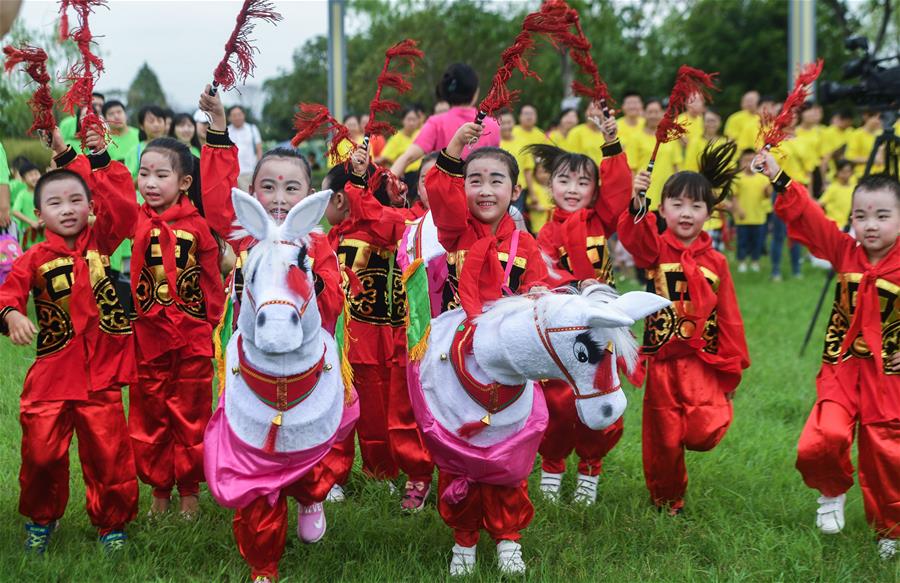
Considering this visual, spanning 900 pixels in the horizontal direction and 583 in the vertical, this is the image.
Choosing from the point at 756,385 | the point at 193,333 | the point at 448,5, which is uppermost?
the point at 448,5

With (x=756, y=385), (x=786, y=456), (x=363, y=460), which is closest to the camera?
(x=363, y=460)

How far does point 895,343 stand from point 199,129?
708 centimetres

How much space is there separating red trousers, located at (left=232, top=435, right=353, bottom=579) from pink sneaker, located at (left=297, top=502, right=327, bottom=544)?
11 cm

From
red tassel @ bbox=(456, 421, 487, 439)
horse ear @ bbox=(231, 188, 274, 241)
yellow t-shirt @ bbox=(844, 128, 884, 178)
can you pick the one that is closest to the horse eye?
red tassel @ bbox=(456, 421, 487, 439)

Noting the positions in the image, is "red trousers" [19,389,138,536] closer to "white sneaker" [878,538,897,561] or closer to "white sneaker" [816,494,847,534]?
"white sneaker" [816,494,847,534]

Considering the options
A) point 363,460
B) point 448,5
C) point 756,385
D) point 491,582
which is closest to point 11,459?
point 363,460

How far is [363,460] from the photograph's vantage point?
5.37 meters

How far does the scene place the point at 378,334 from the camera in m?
5.18

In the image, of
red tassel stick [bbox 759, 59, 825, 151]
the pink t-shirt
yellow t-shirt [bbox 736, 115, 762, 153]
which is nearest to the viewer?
red tassel stick [bbox 759, 59, 825, 151]

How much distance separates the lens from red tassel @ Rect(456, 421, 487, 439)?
3.79 meters

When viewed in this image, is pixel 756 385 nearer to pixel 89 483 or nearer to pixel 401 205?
pixel 401 205

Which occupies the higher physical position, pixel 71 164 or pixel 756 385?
pixel 71 164

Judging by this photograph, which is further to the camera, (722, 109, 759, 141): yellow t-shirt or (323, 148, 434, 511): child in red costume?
(722, 109, 759, 141): yellow t-shirt

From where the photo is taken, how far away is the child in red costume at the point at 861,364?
4344mm
